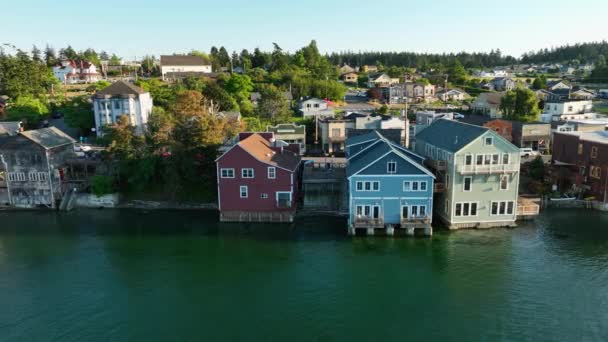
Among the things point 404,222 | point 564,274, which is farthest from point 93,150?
point 564,274

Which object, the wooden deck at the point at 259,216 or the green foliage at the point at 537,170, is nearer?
the wooden deck at the point at 259,216

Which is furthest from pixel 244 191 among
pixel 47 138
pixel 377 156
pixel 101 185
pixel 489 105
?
pixel 489 105

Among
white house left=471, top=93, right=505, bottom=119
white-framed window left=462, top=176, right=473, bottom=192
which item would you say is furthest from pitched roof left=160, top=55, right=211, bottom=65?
white-framed window left=462, top=176, right=473, bottom=192

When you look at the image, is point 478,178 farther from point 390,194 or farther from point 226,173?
point 226,173

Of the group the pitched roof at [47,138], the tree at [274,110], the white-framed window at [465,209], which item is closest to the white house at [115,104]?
the pitched roof at [47,138]

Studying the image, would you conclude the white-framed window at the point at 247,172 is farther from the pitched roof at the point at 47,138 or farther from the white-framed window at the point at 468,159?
the pitched roof at the point at 47,138

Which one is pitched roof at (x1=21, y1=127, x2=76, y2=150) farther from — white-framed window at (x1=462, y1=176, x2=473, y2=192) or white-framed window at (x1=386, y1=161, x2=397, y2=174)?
white-framed window at (x1=462, y1=176, x2=473, y2=192)

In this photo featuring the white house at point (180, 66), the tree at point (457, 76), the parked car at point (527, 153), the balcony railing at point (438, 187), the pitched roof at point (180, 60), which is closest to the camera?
the balcony railing at point (438, 187)
